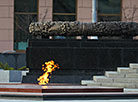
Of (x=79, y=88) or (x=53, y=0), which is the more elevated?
(x=53, y=0)

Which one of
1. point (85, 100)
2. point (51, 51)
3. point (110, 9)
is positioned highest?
point (110, 9)

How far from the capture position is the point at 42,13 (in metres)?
42.2

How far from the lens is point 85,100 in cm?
1711

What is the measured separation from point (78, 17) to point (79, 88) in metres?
24.0

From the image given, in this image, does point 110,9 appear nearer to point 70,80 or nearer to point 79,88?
point 70,80

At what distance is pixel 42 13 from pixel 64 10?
2050 mm

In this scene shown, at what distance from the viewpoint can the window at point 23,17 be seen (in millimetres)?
42438

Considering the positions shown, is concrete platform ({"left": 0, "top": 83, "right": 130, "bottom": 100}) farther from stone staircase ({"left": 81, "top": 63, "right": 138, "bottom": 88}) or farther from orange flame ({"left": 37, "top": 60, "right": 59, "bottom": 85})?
orange flame ({"left": 37, "top": 60, "right": 59, "bottom": 85})

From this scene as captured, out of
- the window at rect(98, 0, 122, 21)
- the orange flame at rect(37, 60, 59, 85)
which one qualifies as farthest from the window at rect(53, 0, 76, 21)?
the orange flame at rect(37, 60, 59, 85)

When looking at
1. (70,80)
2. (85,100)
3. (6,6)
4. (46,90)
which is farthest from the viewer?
(6,6)

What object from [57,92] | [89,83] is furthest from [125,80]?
[57,92]

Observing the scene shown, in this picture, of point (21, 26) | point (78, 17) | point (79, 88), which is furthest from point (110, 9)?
point (79, 88)

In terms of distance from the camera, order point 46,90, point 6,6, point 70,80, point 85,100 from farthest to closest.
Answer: point 6,6 < point 70,80 < point 46,90 < point 85,100

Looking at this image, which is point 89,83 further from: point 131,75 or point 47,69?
point 47,69
